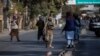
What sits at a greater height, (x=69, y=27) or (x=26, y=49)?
(x=69, y=27)

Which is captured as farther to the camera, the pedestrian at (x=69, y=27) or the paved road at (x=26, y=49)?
the pedestrian at (x=69, y=27)

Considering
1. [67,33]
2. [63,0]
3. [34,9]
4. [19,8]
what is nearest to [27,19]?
[34,9]

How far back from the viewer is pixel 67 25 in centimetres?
2370

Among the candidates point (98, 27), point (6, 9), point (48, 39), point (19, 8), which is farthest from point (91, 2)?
point (48, 39)

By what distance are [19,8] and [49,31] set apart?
36.2 m

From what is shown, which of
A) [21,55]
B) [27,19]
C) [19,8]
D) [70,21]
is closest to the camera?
[21,55]

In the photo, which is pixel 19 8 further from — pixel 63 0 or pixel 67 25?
pixel 67 25

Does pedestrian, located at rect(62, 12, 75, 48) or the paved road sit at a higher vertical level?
pedestrian, located at rect(62, 12, 75, 48)

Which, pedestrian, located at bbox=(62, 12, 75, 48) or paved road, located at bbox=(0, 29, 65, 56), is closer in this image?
paved road, located at bbox=(0, 29, 65, 56)

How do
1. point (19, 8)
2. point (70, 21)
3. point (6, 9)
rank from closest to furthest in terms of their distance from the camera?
point (70, 21) < point (19, 8) < point (6, 9)

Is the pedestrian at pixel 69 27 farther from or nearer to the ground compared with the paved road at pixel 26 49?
farther from the ground

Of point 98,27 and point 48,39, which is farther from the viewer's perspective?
point 98,27

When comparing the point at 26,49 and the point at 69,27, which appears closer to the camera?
the point at 69,27

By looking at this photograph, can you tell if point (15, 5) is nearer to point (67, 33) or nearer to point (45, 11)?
point (45, 11)
